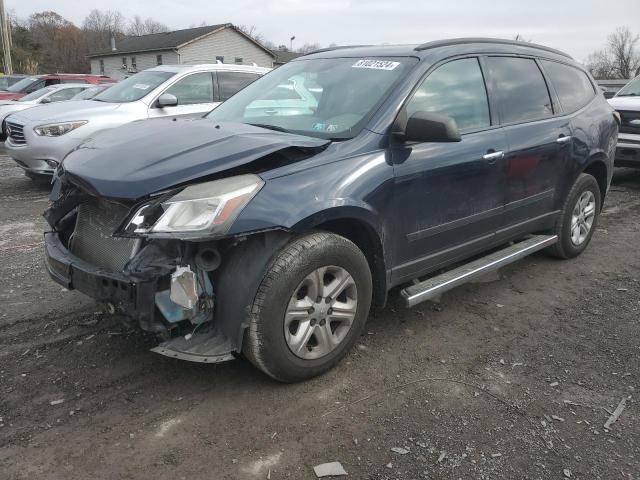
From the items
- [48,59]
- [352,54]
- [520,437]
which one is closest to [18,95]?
[352,54]

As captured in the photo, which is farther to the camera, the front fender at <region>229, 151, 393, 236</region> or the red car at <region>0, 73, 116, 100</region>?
the red car at <region>0, 73, 116, 100</region>

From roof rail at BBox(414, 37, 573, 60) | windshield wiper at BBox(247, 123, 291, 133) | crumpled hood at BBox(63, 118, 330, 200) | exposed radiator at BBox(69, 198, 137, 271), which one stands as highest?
roof rail at BBox(414, 37, 573, 60)

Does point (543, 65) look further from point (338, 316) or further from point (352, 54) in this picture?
point (338, 316)

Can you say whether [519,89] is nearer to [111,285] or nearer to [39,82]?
[111,285]

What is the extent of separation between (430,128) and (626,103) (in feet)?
24.3

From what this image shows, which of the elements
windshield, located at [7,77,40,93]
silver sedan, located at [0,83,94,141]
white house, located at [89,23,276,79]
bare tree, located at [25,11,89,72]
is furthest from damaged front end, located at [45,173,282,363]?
bare tree, located at [25,11,89,72]

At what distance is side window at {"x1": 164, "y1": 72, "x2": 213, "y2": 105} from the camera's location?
8203mm

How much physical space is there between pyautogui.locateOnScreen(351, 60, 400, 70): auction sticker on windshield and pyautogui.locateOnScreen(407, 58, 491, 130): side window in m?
0.25

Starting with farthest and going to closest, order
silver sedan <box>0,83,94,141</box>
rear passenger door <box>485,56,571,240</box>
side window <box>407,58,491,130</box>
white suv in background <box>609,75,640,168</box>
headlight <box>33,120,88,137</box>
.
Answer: silver sedan <box>0,83,94,141</box>
white suv in background <box>609,75,640,168</box>
headlight <box>33,120,88,137</box>
rear passenger door <box>485,56,571,240</box>
side window <box>407,58,491,130</box>

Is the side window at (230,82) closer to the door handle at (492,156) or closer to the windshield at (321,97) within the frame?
the windshield at (321,97)

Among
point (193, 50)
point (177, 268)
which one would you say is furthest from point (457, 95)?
point (193, 50)

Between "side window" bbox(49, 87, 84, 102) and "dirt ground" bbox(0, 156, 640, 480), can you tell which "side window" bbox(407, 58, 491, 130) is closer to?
"dirt ground" bbox(0, 156, 640, 480)

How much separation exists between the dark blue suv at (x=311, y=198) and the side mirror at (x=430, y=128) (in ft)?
0.04

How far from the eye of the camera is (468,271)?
3.82 meters
